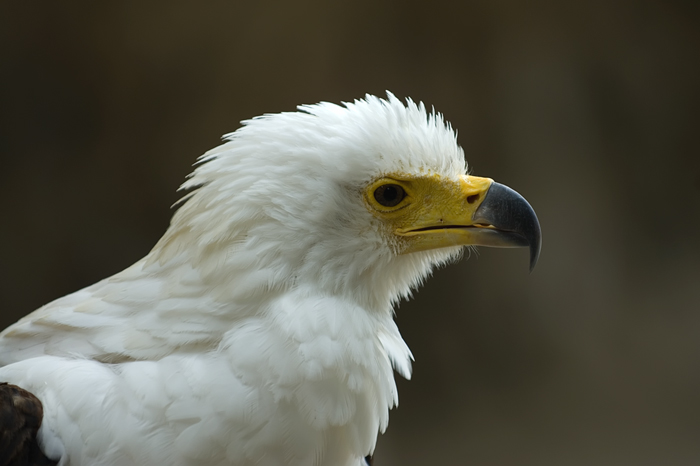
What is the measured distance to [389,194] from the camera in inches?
69.5

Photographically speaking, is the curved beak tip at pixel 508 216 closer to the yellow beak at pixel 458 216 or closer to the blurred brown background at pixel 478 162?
the yellow beak at pixel 458 216

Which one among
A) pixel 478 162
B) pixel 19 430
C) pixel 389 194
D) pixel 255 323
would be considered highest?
pixel 389 194

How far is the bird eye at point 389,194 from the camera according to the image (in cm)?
175

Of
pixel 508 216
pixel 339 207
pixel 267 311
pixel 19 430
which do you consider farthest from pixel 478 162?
pixel 19 430

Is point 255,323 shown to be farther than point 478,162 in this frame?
No

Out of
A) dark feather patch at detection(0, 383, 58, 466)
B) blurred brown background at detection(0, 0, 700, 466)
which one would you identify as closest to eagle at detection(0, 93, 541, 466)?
dark feather patch at detection(0, 383, 58, 466)

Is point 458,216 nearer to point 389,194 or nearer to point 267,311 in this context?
point 389,194

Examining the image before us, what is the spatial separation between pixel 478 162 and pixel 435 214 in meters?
2.72

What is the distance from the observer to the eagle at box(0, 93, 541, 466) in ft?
4.92

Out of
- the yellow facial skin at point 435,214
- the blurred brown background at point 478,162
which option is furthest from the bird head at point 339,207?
the blurred brown background at point 478,162

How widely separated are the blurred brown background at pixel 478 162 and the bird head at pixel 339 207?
8.07ft

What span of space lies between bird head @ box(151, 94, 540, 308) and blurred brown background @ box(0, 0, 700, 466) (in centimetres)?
246

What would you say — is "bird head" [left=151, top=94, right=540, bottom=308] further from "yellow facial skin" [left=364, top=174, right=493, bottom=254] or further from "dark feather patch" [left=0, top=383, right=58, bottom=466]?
"dark feather patch" [left=0, top=383, right=58, bottom=466]

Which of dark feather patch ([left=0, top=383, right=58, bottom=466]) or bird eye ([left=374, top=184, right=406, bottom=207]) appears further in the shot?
bird eye ([left=374, top=184, right=406, bottom=207])
